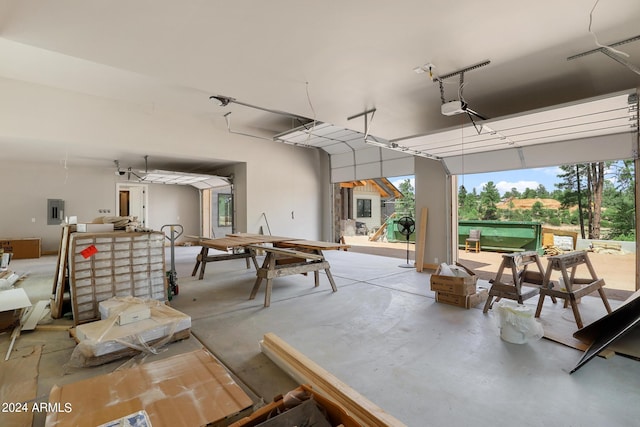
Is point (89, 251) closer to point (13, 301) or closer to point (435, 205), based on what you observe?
point (13, 301)

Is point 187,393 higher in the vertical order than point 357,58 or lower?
lower

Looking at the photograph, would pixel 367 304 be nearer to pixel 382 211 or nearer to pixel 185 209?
pixel 185 209

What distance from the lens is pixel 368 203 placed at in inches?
627

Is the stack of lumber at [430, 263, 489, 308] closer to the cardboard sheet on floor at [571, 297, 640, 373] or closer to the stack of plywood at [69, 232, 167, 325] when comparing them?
the cardboard sheet on floor at [571, 297, 640, 373]

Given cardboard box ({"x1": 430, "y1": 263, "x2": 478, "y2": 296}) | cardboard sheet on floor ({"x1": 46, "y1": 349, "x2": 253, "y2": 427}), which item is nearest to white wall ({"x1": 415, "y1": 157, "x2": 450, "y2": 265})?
cardboard box ({"x1": 430, "y1": 263, "x2": 478, "y2": 296})

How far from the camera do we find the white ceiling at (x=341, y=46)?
2.38 meters

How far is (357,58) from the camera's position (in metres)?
3.18

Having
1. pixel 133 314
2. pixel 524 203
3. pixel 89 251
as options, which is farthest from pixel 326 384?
pixel 524 203

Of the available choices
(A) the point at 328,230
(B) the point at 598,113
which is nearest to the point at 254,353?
(B) the point at 598,113

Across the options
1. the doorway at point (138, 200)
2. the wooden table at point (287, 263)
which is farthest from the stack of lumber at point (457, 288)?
the doorway at point (138, 200)

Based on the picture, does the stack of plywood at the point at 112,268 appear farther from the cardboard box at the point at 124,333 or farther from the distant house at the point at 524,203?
the distant house at the point at 524,203

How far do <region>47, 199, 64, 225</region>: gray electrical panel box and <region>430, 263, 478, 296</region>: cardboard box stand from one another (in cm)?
1095

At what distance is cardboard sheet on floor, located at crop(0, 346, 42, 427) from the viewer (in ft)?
6.14

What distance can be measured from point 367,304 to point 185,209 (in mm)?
9675
